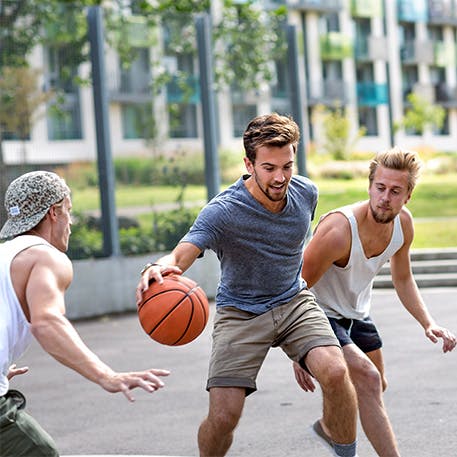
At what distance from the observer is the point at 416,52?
64688mm

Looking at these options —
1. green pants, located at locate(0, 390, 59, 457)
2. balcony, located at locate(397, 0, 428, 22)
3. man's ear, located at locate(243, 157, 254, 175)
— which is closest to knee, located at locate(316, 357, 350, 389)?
man's ear, located at locate(243, 157, 254, 175)

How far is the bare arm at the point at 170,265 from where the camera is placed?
17.0ft

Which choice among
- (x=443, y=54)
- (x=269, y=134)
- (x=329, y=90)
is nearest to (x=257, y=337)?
(x=269, y=134)

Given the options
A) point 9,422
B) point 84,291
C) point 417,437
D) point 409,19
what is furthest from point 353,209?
point 409,19

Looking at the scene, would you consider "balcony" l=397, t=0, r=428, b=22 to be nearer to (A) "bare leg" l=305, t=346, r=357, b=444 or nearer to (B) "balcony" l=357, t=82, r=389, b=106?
(B) "balcony" l=357, t=82, r=389, b=106

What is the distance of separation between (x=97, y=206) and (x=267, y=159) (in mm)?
9467

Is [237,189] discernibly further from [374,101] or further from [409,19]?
[409,19]

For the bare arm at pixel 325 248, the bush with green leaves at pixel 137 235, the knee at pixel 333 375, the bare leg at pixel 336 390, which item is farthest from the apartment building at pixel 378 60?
the knee at pixel 333 375

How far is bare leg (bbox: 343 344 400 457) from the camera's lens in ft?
19.2

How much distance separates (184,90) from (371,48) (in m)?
48.3

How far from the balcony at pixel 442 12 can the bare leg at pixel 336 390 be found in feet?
204

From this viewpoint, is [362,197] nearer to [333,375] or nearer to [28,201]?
[333,375]

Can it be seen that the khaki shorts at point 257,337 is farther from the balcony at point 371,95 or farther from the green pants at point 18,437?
the balcony at point 371,95

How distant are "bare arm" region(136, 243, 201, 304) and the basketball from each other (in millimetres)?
38
